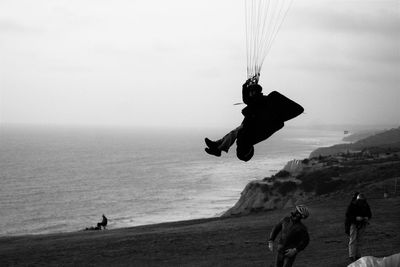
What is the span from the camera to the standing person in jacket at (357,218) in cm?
1284

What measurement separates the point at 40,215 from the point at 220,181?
49.1 metres

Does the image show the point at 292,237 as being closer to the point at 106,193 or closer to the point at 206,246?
the point at 206,246

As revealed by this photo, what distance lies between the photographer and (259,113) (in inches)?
392

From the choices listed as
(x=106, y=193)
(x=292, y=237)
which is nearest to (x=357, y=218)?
(x=292, y=237)

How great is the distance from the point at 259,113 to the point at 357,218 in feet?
16.9

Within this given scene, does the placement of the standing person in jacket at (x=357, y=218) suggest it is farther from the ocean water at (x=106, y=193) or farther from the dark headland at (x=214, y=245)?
the ocean water at (x=106, y=193)

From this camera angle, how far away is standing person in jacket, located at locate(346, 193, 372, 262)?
12836 mm

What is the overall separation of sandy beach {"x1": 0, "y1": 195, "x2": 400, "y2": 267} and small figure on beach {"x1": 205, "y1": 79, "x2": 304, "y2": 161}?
236 inches

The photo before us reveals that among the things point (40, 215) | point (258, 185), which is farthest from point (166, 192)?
point (258, 185)


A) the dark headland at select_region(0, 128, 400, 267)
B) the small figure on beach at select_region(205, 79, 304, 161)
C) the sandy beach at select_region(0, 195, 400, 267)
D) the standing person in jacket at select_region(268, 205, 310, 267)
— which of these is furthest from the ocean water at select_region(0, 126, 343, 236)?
the standing person in jacket at select_region(268, 205, 310, 267)

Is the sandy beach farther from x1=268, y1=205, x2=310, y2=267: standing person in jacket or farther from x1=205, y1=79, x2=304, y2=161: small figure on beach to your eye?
x1=205, y1=79, x2=304, y2=161: small figure on beach

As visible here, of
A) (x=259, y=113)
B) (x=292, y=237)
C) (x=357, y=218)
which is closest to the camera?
(x=292, y=237)

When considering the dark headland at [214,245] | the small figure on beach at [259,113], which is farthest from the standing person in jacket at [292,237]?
the dark headland at [214,245]

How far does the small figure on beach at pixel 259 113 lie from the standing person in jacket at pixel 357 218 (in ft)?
14.3
